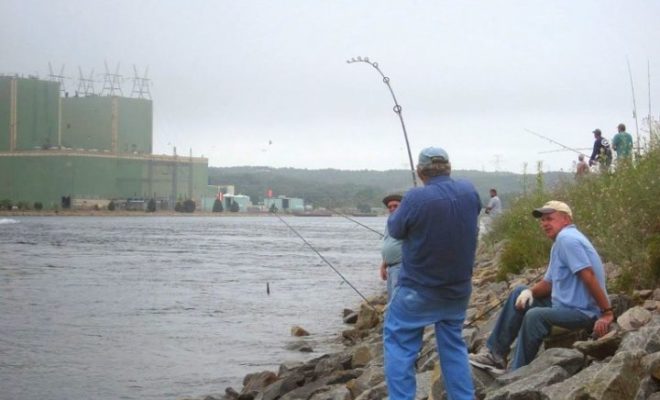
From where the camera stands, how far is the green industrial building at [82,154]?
5758 inches

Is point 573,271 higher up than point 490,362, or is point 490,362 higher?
point 573,271

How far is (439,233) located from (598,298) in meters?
1.46

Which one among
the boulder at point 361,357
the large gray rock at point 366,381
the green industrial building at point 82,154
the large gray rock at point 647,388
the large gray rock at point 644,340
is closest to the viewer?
the large gray rock at point 647,388

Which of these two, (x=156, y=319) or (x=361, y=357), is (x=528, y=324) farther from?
(x=156, y=319)

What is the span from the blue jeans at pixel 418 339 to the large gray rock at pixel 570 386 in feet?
Result: 1.51

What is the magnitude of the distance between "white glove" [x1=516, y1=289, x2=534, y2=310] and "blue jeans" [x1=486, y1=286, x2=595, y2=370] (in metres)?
0.04

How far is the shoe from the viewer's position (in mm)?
6803

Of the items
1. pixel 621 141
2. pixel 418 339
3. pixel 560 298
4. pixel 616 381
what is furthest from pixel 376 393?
pixel 621 141

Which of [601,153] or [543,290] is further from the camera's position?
[601,153]

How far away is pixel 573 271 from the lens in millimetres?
6508

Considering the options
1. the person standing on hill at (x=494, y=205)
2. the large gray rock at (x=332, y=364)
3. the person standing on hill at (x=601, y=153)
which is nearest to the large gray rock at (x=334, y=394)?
the large gray rock at (x=332, y=364)

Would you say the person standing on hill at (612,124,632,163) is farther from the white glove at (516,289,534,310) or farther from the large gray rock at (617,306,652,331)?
the white glove at (516,289,534,310)

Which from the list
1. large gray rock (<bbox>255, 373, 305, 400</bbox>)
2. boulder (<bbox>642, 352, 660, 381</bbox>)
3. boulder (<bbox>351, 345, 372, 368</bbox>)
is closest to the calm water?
large gray rock (<bbox>255, 373, 305, 400</bbox>)

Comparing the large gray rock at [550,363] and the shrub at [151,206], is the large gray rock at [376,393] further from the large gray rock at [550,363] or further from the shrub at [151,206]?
the shrub at [151,206]
